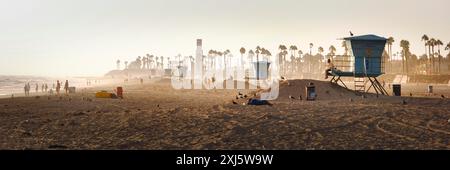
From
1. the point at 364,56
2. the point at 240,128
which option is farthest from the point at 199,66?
the point at 240,128

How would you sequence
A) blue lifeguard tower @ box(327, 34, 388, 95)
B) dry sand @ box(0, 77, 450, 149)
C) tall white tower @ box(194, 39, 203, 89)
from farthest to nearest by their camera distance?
tall white tower @ box(194, 39, 203, 89), blue lifeguard tower @ box(327, 34, 388, 95), dry sand @ box(0, 77, 450, 149)

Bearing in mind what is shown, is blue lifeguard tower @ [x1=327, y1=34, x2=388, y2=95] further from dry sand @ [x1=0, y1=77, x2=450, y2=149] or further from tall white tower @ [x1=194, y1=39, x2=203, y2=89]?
tall white tower @ [x1=194, y1=39, x2=203, y2=89]

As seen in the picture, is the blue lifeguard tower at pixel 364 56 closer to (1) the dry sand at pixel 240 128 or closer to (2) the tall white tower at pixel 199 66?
(1) the dry sand at pixel 240 128

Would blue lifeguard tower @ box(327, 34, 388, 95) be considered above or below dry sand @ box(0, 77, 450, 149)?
above

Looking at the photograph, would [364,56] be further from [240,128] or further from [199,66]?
[199,66]

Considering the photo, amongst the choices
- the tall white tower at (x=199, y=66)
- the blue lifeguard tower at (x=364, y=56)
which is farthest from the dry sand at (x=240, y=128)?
the tall white tower at (x=199, y=66)

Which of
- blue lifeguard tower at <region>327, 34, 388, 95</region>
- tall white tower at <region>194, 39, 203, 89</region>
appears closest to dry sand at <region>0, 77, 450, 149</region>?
blue lifeguard tower at <region>327, 34, 388, 95</region>

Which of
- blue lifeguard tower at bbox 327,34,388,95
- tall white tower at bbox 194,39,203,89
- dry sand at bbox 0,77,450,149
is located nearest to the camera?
dry sand at bbox 0,77,450,149

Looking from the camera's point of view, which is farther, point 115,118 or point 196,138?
point 115,118
